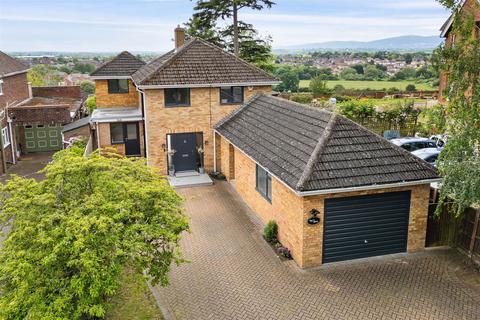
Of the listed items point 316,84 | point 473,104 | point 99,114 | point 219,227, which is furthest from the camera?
point 316,84

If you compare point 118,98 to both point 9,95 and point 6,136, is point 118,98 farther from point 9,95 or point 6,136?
point 9,95

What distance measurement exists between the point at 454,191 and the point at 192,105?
563 inches

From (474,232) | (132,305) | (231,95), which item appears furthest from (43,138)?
(474,232)

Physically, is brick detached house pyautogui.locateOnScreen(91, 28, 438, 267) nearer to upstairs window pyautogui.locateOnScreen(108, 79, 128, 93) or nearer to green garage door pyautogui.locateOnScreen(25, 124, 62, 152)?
upstairs window pyautogui.locateOnScreen(108, 79, 128, 93)

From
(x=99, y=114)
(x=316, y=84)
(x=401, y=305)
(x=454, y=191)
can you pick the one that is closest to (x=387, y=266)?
(x=401, y=305)

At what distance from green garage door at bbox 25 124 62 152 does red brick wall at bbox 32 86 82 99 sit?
33.3ft

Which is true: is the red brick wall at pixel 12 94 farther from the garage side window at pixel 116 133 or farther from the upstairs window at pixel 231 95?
the upstairs window at pixel 231 95

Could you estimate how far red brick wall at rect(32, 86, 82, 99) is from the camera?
41584mm

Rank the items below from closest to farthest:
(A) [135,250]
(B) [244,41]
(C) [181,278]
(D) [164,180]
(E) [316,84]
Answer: (A) [135,250], (D) [164,180], (C) [181,278], (B) [244,41], (E) [316,84]

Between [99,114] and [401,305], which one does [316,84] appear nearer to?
[99,114]

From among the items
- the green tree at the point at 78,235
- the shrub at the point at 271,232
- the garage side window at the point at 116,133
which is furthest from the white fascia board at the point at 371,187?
the garage side window at the point at 116,133

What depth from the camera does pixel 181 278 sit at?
41.7ft

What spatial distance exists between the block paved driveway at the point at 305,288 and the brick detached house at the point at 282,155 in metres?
0.69

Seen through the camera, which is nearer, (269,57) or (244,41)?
(244,41)
